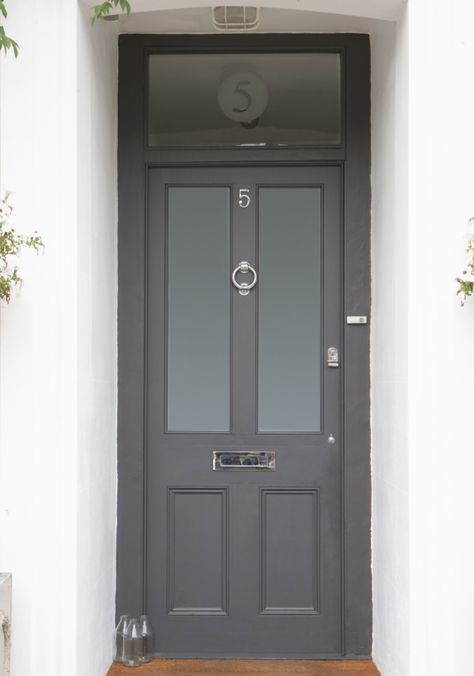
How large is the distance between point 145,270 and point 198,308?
269 mm

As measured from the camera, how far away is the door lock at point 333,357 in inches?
137

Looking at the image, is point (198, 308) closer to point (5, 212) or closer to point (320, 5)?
point (5, 212)

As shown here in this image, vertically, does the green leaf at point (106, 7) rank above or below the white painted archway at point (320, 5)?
below

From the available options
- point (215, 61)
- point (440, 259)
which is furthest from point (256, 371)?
point (215, 61)

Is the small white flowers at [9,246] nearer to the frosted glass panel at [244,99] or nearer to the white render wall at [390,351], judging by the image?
the frosted glass panel at [244,99]

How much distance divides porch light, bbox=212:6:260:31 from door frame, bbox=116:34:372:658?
0.09 metres

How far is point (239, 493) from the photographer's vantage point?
3455 millimetres

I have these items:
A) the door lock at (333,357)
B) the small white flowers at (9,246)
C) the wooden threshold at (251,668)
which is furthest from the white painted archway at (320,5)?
the wooden threshold at (251,668)

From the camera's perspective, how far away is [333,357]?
3473mm

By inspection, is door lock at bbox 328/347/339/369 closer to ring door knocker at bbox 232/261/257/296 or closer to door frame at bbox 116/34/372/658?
door frame at bbox 116/34/372/658

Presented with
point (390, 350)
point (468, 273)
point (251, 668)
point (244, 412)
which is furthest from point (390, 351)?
point (251, 668)

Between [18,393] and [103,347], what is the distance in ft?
1.64

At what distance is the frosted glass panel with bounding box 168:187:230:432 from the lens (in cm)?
349

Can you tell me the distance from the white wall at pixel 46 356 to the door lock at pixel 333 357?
1.08 m
